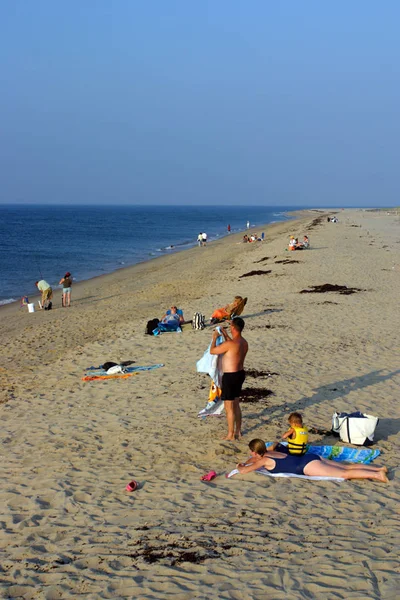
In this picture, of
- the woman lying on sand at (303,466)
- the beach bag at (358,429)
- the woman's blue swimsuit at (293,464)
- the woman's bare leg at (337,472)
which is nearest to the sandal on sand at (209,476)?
the woman lying on sand at (303,466)

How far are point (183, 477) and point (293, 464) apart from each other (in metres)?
1.43

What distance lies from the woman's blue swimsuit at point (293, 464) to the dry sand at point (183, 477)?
148 millimetres

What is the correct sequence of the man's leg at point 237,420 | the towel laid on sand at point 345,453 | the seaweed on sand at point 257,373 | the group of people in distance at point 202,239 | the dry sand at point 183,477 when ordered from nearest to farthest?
the dry sand at point 183,477, the towel laid on sand at point 345,453, the man's leg at point 237,420, the seaweed on sand at point 257,373, the group of people in distance at point 202,239

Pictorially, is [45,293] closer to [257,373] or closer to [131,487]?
[257,373]

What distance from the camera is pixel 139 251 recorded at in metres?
54.8

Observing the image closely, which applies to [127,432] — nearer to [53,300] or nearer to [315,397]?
[315,397]

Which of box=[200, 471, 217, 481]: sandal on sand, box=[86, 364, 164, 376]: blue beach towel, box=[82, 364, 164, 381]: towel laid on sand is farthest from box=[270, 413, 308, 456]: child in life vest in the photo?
box=[86, 364, 164, 376]: blue beach towel

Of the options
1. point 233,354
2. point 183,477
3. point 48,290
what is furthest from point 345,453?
point 48,290

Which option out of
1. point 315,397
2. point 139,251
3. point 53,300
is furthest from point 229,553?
point 139,251

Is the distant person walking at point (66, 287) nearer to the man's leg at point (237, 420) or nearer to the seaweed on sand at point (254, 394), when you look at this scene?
the seaweed on sand at point (254, 394)

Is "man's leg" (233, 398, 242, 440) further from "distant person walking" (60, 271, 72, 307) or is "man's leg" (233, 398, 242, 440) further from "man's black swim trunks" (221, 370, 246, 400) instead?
"distant person walking" (60, 271, 72, 307)

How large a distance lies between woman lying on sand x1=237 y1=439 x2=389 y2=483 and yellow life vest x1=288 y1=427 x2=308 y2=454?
87mm

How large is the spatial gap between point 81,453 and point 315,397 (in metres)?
4.41

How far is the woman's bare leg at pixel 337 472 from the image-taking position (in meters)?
7.11
